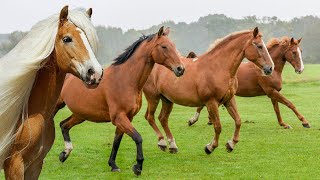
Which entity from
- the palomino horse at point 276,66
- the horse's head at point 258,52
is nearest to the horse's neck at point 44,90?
the horse's head at point 258,52

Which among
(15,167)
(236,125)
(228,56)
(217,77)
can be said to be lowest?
(236,125)

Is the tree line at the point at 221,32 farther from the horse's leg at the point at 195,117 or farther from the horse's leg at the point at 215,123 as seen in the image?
the horse's leg at the point at 215,123

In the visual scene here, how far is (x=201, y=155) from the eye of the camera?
10438 millimetres

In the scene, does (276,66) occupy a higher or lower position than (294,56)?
lower

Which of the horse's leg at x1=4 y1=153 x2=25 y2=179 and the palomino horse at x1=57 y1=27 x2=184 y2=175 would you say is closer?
the horse's leg at x1=4 y1=153 x2=25 y2=179

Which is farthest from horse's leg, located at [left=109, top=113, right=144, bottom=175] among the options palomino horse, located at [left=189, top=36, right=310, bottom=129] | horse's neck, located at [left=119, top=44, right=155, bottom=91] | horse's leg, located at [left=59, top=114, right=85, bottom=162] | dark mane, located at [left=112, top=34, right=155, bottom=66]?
palomino horse, located at [left=189, top=36, right=310, bottom=129]

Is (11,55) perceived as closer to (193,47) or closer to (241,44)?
(241,44)

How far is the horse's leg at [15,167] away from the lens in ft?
13.3

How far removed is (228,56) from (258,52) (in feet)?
2.00

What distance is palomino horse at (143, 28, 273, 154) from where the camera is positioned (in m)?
10.2

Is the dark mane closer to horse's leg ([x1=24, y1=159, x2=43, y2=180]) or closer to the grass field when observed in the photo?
the grass field

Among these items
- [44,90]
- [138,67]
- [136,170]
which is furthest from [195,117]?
[44,90]

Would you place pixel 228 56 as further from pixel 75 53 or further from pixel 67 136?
pixel 75 53

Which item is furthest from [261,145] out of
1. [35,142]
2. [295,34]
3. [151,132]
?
[295,34]
